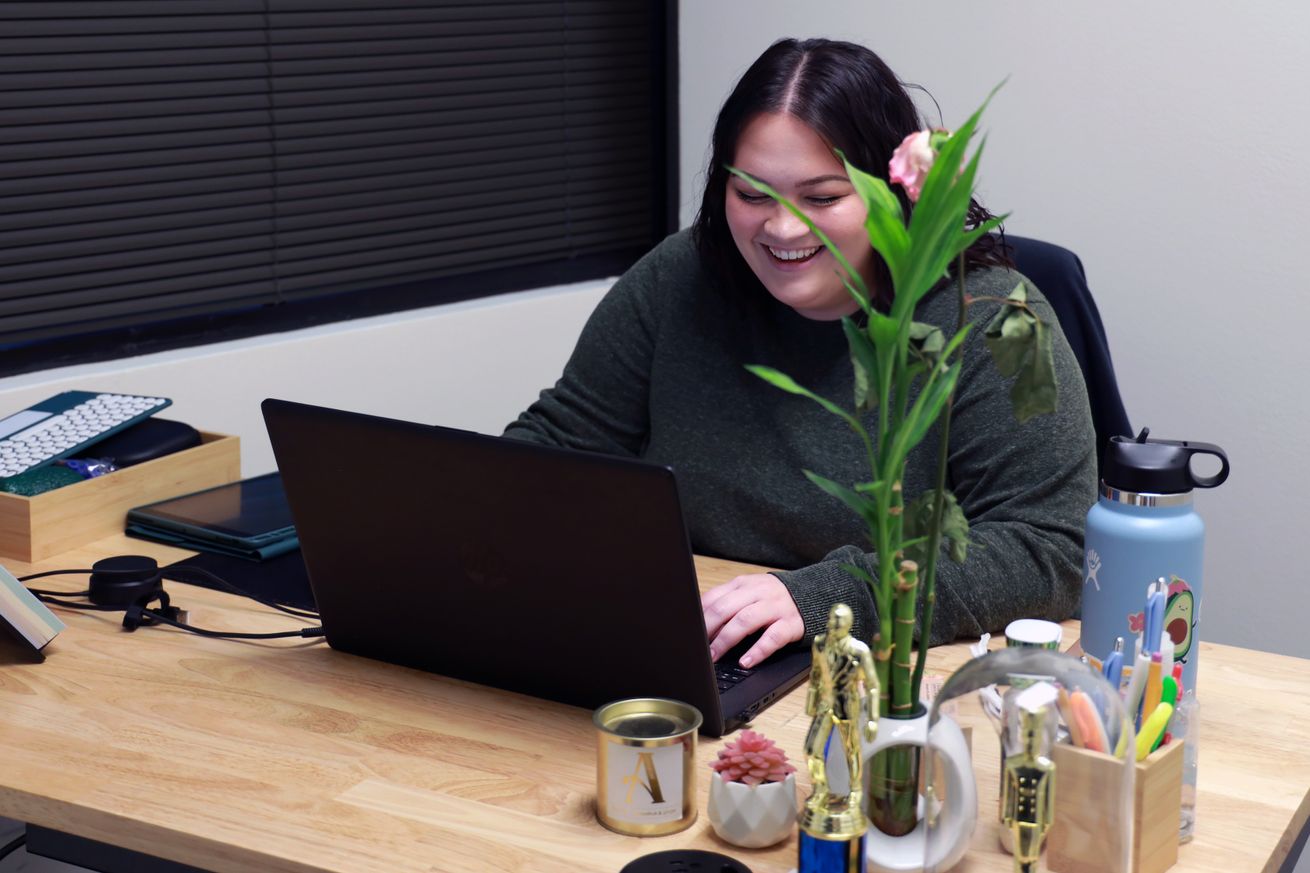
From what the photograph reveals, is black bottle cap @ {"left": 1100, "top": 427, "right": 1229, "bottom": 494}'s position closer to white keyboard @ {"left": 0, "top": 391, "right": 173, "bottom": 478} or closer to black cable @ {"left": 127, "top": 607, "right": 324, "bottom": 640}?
black cable @ {"left": 127, "top": 607, "right": 324, "bottom": 640}

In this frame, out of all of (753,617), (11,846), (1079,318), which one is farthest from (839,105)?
(11,846)

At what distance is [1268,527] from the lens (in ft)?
7.75

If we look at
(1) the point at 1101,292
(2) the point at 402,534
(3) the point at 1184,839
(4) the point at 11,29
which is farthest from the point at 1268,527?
(4) the point at 11,29

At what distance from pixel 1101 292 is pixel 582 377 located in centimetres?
103

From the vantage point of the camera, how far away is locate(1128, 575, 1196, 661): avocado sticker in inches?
43.1

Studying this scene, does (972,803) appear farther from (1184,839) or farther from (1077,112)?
(1077,112)

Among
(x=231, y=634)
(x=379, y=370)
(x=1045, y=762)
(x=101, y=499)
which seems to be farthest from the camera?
(x=379, y=370)

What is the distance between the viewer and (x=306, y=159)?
236 cm

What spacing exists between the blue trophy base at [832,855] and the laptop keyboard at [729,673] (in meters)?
0.32

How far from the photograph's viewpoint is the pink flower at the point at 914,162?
0.85 metres

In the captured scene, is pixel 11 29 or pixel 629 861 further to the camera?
pixel 11 29

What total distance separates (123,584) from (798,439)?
741 mm

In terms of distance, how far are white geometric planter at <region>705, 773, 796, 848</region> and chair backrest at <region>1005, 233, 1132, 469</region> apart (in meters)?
0.95

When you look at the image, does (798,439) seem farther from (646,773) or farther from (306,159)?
(306,159)
